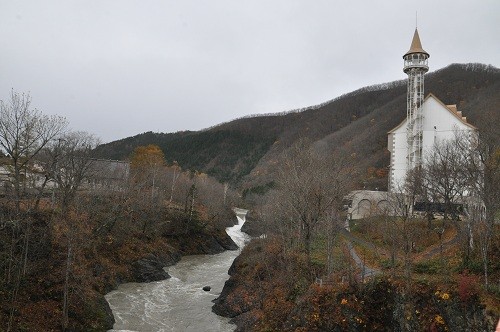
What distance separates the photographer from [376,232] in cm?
3086

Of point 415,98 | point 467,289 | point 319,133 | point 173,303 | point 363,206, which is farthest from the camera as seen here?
point 319,133

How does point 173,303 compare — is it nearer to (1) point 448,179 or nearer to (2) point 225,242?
(1) point 448,179

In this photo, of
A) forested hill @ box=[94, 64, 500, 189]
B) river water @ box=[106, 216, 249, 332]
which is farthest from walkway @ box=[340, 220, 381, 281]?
forested hill @ box=[94, 64, 500, 189]

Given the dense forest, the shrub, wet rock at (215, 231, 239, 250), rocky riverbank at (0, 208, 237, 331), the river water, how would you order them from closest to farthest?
the shrub < the dense forest < rocky riverbank at (0, 208, 237, 331) < the river water < wet rock at (215, 231, 239, 250)

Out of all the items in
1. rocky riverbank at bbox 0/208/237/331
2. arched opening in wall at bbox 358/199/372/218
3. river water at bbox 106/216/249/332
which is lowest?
river water at bbox 106/216/249/332

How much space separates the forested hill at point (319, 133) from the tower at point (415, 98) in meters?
12.2

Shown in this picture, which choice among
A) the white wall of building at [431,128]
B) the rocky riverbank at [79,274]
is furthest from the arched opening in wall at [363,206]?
the rocky riverbank at [79,274]

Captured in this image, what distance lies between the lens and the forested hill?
78.1 meters

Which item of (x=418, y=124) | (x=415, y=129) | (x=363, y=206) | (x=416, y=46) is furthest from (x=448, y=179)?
(x=416, y=46)

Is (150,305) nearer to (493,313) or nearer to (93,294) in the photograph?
(93,294)

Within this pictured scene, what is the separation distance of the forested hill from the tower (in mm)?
12158

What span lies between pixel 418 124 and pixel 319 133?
282 ft

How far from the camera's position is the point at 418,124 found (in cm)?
3941

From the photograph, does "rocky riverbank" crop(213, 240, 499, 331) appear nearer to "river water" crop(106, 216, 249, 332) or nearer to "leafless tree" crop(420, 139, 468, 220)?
"river water" crop(106, 216, 249, 332)
